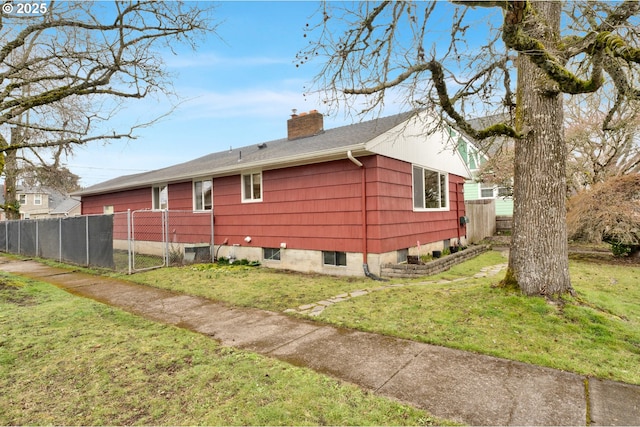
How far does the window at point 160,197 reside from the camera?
486 inches

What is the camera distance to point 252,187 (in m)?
9.71

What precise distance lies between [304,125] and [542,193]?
8.55 metres

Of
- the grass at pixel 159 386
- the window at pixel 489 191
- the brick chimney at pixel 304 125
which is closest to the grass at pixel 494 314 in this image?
the grass at pixel 159 386

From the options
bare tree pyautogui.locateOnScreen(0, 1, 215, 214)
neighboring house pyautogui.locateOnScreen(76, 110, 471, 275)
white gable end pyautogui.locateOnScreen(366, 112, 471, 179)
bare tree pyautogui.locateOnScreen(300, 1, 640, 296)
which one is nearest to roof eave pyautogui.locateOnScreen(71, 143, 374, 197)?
neighboring house pyautogui.locateOnScreen(76, 110, 471, 275)

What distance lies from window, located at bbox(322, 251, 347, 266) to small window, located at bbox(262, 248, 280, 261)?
1594 mm

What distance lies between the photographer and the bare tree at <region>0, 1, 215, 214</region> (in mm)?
Answer: 5945

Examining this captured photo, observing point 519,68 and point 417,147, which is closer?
point 519,68

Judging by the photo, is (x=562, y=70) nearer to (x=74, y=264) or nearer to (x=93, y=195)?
(x=74, y=264)

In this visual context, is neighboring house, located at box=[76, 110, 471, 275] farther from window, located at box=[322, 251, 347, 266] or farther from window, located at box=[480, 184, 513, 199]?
window, located at box=[480, 184, 513, 199]

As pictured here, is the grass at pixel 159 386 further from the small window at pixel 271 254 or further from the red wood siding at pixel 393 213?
the small window at pixel 271 254

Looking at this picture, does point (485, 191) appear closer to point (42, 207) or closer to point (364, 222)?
point (364, 222)

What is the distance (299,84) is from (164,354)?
156 inches

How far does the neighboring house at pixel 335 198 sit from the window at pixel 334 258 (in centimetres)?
3

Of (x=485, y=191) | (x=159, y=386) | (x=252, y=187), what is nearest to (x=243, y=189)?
(x=252, y=187)
